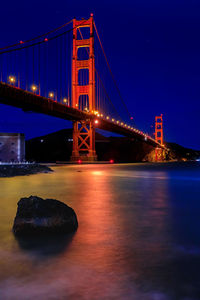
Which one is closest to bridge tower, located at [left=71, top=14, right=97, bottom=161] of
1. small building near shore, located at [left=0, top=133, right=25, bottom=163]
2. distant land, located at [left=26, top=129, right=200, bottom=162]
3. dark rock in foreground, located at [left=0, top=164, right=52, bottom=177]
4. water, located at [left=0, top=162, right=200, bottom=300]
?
small building near shore, located at [left=0, top=133, right=25, bottom=163]

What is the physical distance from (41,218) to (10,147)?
36.6m

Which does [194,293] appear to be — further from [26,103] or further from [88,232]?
[26,103]

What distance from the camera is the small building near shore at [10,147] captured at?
134 ft

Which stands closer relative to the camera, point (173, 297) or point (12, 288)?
point (173, 297)

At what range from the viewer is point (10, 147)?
41094 millimetres

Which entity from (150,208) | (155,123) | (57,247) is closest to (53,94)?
(150,208)

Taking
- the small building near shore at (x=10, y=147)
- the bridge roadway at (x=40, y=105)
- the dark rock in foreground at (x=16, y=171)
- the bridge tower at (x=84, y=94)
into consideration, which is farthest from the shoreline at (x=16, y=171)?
the bridge tower at (x=84, y=94)

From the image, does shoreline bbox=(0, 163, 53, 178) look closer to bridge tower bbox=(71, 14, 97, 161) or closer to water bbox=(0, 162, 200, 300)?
water bbox=(0, 162, 200, 300)

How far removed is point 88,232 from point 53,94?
4213 centimetres

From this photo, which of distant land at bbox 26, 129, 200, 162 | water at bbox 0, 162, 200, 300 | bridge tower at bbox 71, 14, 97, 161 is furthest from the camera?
distant land at bbox 26, 129, 200, 162

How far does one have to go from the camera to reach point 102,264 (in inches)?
161

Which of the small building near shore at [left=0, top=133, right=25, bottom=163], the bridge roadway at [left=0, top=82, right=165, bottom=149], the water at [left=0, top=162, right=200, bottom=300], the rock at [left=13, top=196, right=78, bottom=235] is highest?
the bridge roadway at [left=0, top=82, right=165, bottom=149]

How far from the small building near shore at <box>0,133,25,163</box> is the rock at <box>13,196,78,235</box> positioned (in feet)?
119

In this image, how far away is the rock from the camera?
222 inches
